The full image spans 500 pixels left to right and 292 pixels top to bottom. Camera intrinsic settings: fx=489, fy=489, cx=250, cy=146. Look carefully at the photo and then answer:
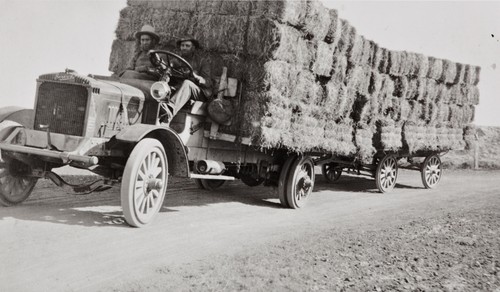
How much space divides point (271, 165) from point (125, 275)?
18.0ft

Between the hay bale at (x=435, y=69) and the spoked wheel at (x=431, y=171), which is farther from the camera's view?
the spoked wheel at (x=431, y=171)

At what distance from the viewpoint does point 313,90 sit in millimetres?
9523

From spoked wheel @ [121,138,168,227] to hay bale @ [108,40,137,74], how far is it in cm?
378

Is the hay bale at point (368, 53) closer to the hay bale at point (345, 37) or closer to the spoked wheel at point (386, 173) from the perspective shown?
the hay bale at point (345, 37)

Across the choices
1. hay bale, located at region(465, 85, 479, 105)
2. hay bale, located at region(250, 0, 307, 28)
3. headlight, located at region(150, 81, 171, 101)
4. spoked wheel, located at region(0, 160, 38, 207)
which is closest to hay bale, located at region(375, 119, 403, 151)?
hay bale, located at region(465, 85, 479, 105)

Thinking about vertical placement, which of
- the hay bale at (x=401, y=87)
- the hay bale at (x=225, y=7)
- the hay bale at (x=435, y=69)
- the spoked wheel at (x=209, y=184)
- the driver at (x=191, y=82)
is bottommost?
the spoked wheel at (x=209, y=184)

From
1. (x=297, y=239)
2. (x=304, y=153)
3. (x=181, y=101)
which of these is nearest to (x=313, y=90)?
(x=304, y=153)

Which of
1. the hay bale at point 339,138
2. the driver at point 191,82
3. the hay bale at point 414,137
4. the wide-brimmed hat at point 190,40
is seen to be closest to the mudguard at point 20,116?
the driver at point 191,82

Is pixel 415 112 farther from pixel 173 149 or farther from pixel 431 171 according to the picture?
pixel 173 149

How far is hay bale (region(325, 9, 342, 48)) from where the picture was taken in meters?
9.88

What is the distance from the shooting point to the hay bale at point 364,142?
1121cm

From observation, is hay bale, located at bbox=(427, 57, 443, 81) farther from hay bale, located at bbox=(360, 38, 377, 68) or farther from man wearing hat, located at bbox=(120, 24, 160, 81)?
man wearing hat, located at bbox=(120, 24, 160, 81)

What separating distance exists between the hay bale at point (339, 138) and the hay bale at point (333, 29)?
166cm

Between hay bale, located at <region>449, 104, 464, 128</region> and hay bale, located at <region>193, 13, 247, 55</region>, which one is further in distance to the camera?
hay bale, located at <region>449, 104, 464, 128</region>
